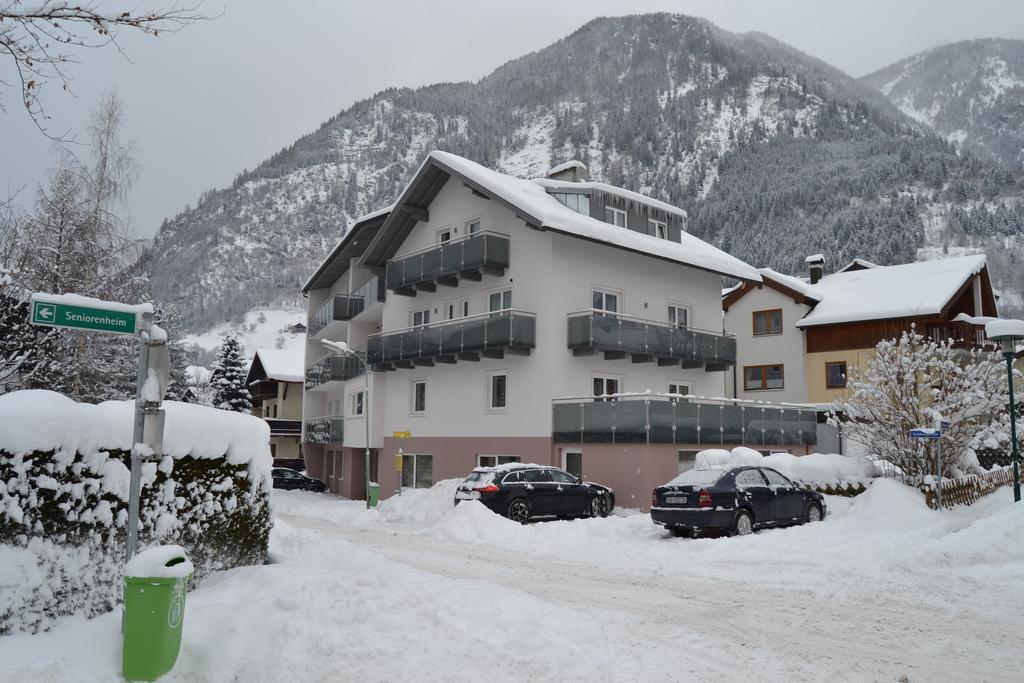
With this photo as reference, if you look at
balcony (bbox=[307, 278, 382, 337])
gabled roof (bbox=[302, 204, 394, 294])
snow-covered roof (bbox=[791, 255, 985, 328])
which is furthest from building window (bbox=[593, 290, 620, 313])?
snow-covered roof (bbox=[791, 255, 985, 328])

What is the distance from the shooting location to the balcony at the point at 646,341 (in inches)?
1144

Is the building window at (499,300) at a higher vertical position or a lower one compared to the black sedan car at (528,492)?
higher

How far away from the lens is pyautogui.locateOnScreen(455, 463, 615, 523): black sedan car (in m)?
22.0

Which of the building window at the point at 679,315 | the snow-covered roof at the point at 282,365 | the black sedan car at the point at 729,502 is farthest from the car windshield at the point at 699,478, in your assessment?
the snow-covered roof at the point at 282,365

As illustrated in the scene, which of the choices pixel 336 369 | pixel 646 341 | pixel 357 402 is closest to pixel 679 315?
pixel 646 341

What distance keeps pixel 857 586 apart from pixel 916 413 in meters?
Answer: 9.86

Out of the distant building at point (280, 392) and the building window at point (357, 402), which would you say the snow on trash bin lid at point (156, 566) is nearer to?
the building window at point (357, 402)

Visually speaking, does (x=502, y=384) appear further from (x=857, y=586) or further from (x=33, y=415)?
(x=33, y=415)

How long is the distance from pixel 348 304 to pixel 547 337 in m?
17.4

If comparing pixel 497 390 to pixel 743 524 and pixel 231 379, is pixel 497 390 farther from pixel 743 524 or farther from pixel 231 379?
pixel 231 379

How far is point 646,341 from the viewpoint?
100 feet

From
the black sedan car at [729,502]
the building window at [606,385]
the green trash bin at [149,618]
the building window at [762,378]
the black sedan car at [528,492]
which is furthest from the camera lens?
the building window at [762,378]

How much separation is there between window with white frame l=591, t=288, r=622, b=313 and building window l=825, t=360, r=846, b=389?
15.6 m

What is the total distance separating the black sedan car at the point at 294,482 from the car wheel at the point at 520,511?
25.4 meters
